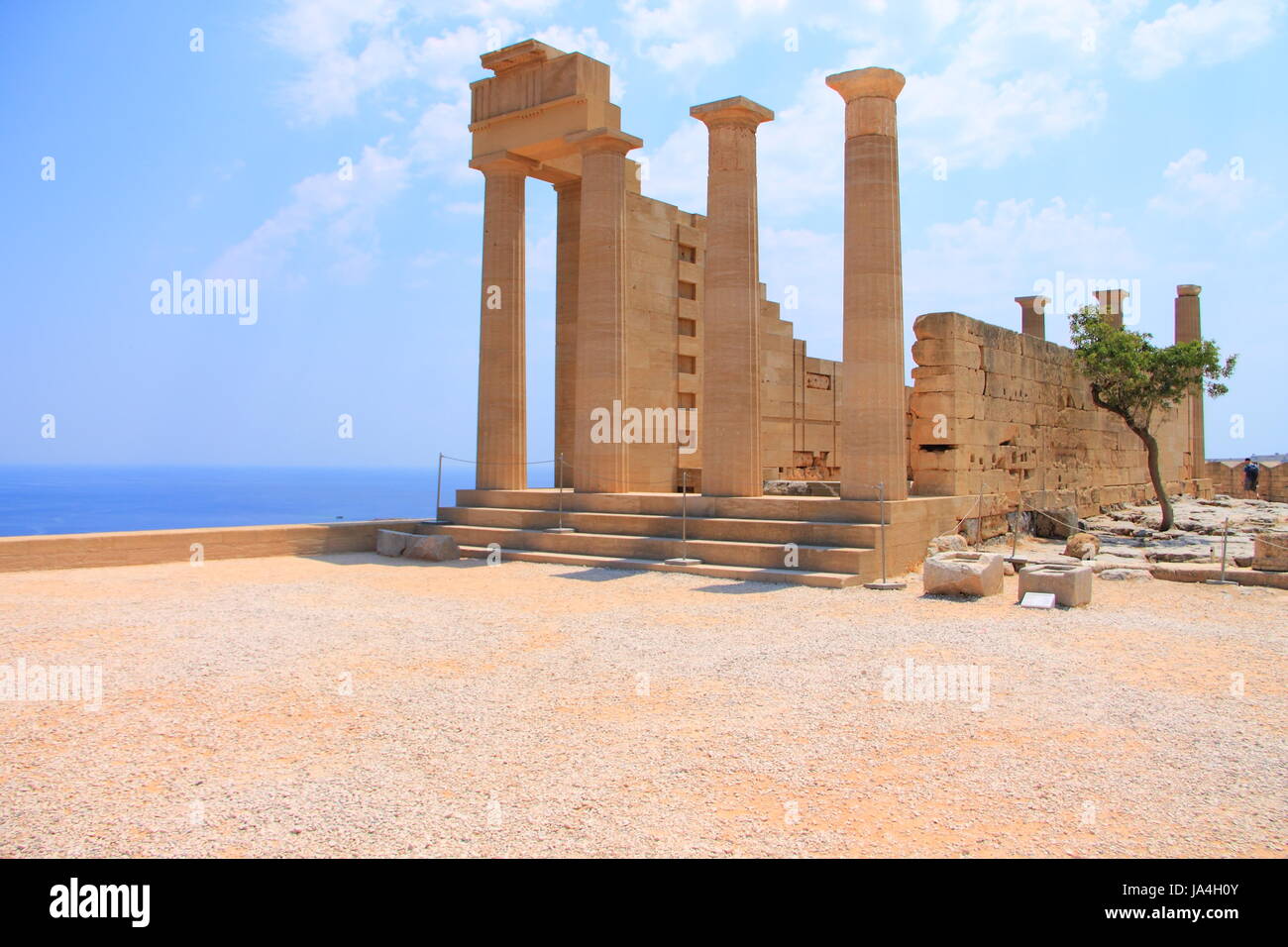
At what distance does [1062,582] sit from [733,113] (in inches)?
364

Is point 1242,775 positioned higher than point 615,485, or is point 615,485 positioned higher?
point 615,485

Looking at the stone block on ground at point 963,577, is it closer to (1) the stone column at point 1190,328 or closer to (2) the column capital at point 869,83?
(2) the column capital at point 869,83

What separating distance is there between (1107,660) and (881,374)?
7.01 m

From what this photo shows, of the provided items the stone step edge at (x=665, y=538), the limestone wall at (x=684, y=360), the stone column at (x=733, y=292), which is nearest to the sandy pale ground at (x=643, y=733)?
the stone step edge at (x=665, y=538)

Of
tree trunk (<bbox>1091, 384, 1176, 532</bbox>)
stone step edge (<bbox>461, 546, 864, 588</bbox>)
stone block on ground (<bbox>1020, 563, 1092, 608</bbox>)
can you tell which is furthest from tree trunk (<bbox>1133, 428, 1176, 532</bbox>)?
stone step edge (<bbox>461, 546, 864, 588</bbox>)

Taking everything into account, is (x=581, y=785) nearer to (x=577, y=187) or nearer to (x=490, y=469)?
(x=490, y=469)

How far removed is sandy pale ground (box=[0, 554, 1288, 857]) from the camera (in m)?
4.57

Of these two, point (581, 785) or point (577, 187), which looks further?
point (577, 187)

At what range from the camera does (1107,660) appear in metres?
8.16

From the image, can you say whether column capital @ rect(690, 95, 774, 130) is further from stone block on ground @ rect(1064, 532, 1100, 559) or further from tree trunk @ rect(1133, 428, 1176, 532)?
tree trunk @ rect(1133, 428, 1176, 532)

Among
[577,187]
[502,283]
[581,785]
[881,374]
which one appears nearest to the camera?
[581,785]

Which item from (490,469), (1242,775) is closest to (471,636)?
(1242,775)

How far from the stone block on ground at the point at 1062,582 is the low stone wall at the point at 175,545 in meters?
12.0

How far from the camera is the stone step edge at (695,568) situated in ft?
41.6
